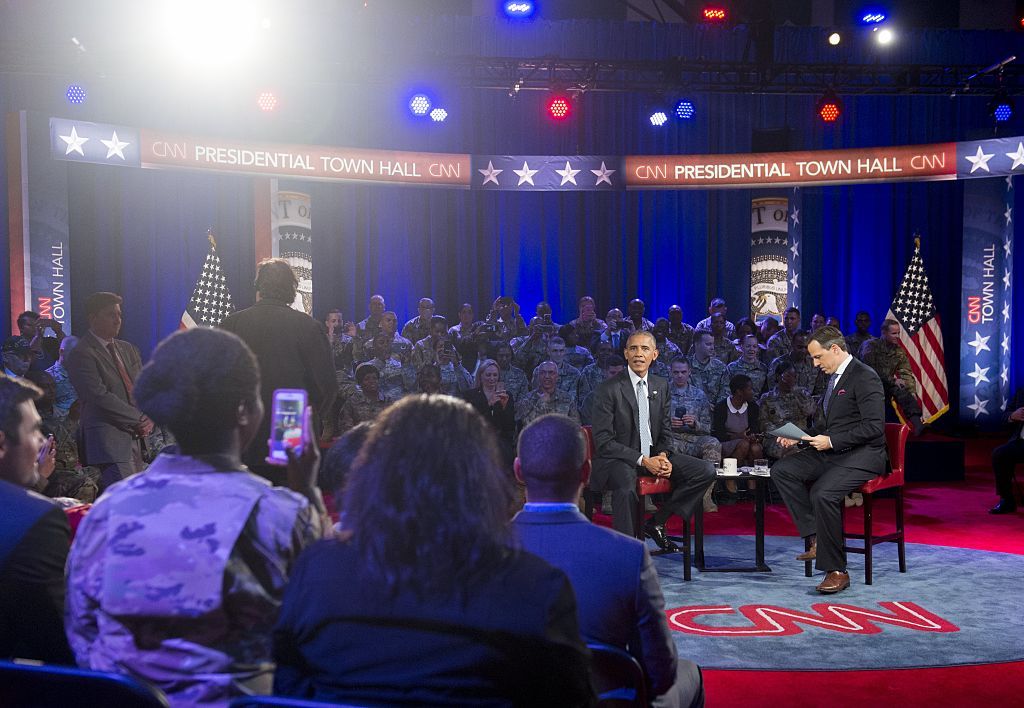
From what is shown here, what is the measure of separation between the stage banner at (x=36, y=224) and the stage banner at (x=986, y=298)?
1059 centimetres

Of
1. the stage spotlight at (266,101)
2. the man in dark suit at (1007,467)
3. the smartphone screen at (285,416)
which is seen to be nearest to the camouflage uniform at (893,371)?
the man in dark suit at (1007,467)

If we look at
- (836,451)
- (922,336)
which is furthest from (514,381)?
(922,336)

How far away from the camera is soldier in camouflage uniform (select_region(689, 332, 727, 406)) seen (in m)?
9.02

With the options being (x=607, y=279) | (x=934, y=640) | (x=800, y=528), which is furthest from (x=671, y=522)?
(x=607, y=279)

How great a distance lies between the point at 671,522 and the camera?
23.3 feet

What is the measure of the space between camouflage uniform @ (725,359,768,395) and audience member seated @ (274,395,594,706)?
7904 mm

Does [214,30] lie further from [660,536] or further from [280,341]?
[280,341]

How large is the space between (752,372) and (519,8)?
5.68 meters

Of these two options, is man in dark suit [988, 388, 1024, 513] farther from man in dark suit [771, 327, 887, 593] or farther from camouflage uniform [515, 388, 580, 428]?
camouflage uniform [515, 388, 580, 428]

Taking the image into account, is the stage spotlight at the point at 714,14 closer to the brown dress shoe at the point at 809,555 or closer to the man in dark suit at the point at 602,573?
the brown dress shoe at the point at 809,555

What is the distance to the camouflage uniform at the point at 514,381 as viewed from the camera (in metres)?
8.80

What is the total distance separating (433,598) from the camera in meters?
1.37

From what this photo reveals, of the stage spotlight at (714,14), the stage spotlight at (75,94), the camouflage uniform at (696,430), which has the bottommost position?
the camouflage uniform at (696,430)

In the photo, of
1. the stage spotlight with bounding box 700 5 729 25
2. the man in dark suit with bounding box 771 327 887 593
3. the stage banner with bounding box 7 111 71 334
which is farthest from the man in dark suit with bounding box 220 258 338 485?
the stage spotlight with bounding box 700 5 729 25
